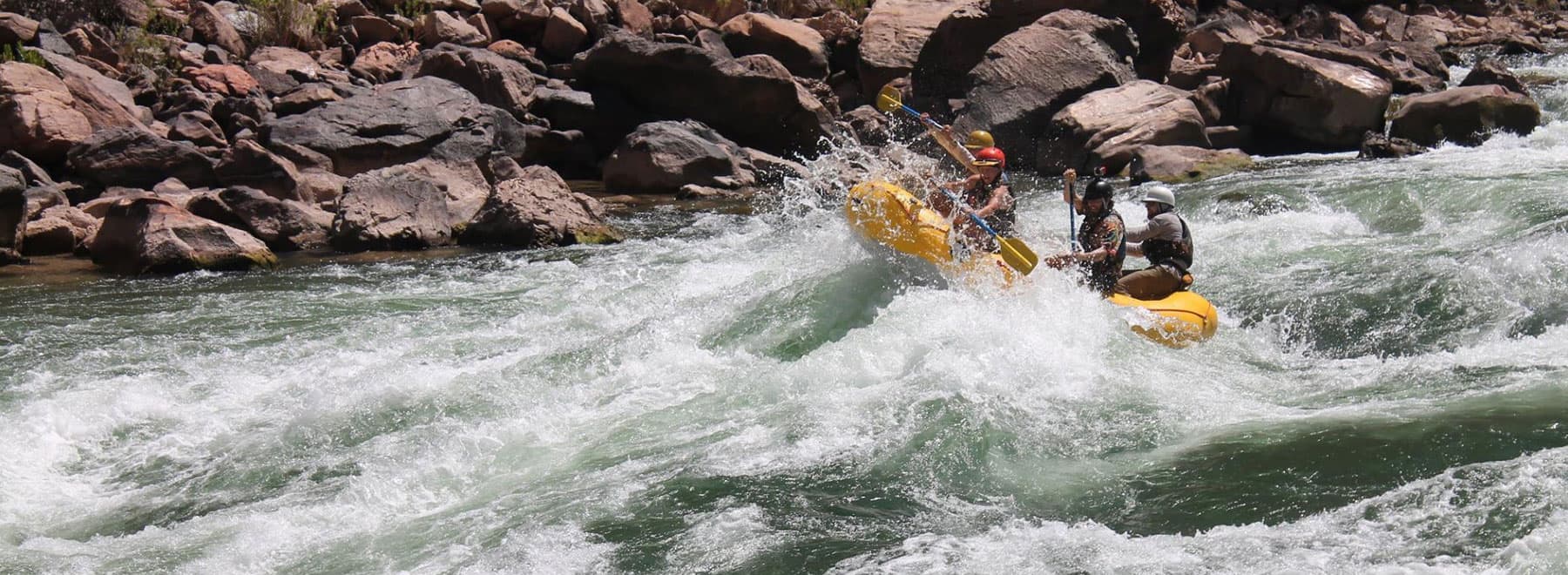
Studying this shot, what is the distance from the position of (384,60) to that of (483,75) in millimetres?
3015

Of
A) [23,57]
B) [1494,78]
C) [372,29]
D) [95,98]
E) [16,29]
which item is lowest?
[1494,78]

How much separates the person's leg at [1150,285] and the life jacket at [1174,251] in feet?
0.28

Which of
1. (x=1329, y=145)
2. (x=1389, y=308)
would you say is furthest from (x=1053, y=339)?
(x=1329, y=145)

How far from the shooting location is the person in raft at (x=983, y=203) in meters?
8.77

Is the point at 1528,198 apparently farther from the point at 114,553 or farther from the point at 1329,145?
the point at 114,553

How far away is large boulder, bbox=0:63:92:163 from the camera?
12945 mm

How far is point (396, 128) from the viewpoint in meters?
14.3

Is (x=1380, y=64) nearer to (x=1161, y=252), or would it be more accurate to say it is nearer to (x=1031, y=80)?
(x=1031, y=80)

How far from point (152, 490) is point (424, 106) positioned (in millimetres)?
8992

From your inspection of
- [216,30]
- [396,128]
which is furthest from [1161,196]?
[216,30]

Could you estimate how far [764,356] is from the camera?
8234 mm

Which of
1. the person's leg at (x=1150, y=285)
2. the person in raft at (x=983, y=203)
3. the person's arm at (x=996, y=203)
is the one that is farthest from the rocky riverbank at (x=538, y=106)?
the person's leg at (x=1150, y=285)

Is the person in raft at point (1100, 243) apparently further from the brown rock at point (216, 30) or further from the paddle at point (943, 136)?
the brown rock at point (216, 30)

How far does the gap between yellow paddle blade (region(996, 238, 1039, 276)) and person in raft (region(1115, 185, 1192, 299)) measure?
739mm
